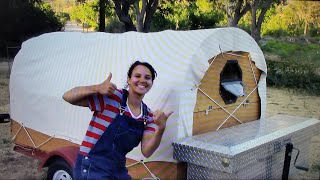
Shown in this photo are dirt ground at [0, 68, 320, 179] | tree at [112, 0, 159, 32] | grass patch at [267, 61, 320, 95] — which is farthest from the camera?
tree at [112, 0, 159, 32]

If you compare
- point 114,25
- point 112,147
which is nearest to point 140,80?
point 112,147

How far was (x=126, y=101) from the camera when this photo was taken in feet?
9.70

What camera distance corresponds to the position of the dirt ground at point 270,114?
222 inches

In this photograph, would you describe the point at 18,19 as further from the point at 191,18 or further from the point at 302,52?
the point at 191,18

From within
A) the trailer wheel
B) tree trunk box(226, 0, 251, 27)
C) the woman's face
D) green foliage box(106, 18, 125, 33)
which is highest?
tree trunk box(226, 0, 251, 27)

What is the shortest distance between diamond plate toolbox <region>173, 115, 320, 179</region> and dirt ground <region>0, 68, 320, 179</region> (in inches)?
60.3

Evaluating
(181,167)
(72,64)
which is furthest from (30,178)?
(181,167)

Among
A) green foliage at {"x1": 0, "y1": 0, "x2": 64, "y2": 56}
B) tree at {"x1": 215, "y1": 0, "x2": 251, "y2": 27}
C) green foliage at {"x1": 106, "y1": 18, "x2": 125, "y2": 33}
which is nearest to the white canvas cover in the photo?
green foliage at {"x1": 0, "y1": 0, "x2": 64, "y2": 56}

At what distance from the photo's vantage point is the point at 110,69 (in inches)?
163

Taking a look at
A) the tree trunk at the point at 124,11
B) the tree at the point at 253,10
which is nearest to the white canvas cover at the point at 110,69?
the tree trunk at the point at 124,11

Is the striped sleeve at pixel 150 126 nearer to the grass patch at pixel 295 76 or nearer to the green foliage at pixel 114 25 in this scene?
the grass patch at pixel 295 76

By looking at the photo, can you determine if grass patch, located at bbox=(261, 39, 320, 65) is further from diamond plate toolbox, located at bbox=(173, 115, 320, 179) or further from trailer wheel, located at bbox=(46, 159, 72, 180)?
trailer wheel, located at bbox=(46, 159, 72, 180)

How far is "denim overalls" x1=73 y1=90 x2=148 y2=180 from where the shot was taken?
2877 mm

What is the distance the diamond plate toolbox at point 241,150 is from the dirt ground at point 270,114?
60.3 inches
